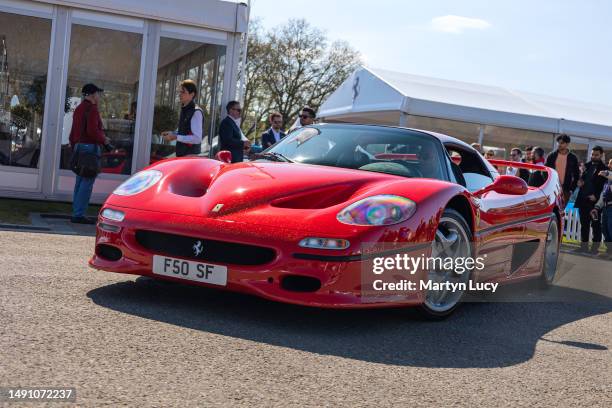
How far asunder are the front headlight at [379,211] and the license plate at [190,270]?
671 millimetres

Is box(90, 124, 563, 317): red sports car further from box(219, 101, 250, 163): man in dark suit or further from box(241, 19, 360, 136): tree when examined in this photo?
box(241, 19, 360, 136): tree

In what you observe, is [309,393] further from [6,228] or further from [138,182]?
[6,228]

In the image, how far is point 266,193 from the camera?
437cm

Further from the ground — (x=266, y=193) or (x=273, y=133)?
(x=273, y=133)

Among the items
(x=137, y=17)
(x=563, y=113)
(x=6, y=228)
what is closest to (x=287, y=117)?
(x=563, y=113)

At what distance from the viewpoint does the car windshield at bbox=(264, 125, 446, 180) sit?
5.16 meters

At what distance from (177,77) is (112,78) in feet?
2.89

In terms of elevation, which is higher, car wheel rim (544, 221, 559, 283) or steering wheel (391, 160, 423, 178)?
steering wheel (391, 160, 423, 178)

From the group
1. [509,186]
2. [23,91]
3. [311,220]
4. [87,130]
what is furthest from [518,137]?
[311,220]

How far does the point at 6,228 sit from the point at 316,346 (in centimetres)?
449

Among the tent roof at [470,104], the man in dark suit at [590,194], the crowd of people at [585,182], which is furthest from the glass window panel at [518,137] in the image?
the man in dark suit at [590,194]

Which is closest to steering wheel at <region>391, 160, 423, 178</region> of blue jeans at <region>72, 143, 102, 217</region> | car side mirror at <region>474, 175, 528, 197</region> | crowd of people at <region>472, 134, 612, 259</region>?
car side mirror at <region>474, 175, 528, 197</region>

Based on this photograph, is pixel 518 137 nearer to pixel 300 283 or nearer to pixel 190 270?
pixel 300 283

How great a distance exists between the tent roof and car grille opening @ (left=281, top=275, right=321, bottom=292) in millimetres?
11424
